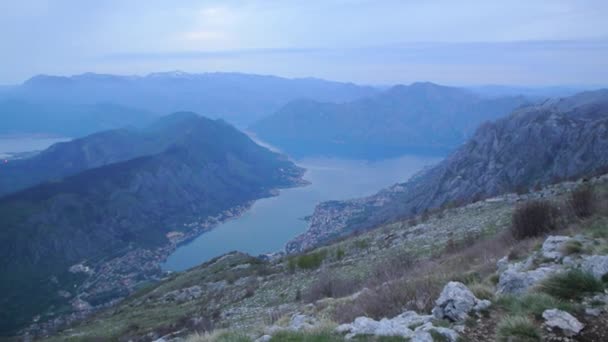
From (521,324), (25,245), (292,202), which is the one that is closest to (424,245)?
(521,324)

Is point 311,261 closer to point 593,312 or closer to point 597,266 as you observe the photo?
point 597,266

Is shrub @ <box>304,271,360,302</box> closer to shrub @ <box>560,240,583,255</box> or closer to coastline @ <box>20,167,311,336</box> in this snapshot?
shrub @ <box>560,240,583,255</box>

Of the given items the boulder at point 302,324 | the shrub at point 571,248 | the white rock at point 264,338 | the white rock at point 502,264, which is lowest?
the boulder at point 302,324

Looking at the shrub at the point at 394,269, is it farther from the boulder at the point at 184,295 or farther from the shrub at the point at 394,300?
the boulder at the point at 184,295

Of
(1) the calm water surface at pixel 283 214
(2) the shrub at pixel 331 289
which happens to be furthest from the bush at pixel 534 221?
(1) the calm water surface at pixel 283 214

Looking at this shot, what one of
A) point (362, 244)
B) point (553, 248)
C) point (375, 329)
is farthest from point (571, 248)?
point (362, 244)

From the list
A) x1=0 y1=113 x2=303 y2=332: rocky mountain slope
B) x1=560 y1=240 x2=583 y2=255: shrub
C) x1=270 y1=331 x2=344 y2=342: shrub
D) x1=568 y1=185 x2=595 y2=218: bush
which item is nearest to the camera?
x1=270 y1=331 x2=344 y2=342: shrub

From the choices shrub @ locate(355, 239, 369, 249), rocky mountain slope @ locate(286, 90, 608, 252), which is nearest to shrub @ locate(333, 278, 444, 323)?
shrub @ locate(355, 239, 369, 249)
